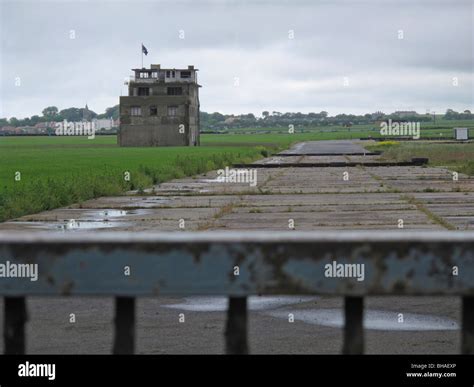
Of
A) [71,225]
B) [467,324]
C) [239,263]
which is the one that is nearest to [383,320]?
[467,324]

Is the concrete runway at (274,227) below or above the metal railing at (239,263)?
below

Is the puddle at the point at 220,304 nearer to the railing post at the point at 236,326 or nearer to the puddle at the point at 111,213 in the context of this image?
the railing post at the point at 236,326

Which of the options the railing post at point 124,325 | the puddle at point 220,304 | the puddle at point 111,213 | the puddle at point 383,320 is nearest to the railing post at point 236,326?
the railing post at point 124,325

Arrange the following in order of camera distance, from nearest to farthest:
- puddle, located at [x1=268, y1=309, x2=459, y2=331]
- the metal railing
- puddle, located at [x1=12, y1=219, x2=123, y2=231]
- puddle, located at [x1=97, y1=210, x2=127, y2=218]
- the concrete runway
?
1. the metal railing
2. the concrete runway
3. puddle, located at [x1=268, y1=309, x2=459, y2=331]
4. puddle, located at [x1=12, y1=219, x2=123, y2=231]
5. puddle, located at [x1=97, y1=210, x2=127, y2=218]

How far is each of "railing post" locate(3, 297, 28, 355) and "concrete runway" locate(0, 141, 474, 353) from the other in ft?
14.8

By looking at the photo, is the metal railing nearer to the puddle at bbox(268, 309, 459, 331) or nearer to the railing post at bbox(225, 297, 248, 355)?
the railing post at bbox(225, 297, 248, 355)

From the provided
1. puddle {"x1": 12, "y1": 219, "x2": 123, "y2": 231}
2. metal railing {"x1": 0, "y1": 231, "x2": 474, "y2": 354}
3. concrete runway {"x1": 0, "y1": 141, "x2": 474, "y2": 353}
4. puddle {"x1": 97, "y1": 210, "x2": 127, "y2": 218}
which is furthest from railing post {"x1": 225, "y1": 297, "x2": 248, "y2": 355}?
puddle {"x1": 97, "y1": 210, "x2": 127, "y2": 218}

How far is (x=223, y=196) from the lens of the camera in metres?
26.9

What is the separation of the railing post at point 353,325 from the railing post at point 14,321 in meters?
0.92

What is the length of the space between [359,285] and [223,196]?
79.5ft

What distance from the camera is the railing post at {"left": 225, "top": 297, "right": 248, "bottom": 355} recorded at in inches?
109

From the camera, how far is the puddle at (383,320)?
848 centimetres

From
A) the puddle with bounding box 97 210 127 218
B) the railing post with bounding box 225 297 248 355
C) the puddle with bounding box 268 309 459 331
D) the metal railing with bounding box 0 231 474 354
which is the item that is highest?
the metal railing with bounding box 0 231 474 354
